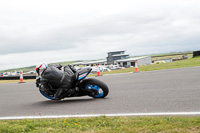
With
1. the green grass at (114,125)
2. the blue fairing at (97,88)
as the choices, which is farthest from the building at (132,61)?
the green grass at (114,125)

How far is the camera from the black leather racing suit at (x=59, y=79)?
22.9 feet

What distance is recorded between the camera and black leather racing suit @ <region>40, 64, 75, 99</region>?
6980 millimetres

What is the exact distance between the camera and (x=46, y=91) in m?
7.29

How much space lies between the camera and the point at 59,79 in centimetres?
699

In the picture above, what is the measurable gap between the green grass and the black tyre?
7.32 ft

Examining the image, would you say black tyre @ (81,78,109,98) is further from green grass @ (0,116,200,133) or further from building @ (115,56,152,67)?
building @ (115,56,152,67)

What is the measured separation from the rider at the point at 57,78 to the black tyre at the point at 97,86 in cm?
40

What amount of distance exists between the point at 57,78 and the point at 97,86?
117cm

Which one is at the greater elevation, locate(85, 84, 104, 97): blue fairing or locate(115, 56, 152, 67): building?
locate(115, 56, 152, 67): building

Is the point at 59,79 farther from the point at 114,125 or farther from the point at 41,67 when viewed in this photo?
the point at 114,125

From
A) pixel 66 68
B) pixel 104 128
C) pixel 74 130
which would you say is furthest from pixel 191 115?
pixel 66 68

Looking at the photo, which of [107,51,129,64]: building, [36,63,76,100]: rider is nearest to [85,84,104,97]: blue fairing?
[36,63,76,100]: rider

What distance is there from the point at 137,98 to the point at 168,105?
1.29m

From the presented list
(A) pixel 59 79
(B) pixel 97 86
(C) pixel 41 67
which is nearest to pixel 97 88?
(B) pixel 97 86
